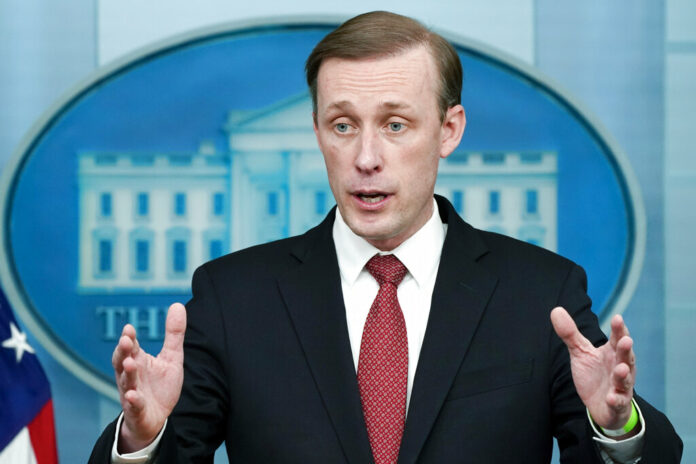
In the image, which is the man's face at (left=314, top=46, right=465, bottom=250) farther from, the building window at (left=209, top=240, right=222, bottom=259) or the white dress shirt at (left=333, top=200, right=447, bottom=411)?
the building window at (left=209, top=240, right=222, bottom=259)

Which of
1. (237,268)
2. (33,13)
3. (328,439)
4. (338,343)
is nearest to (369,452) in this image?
(328,439)

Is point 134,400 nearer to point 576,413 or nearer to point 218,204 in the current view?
point 576,413

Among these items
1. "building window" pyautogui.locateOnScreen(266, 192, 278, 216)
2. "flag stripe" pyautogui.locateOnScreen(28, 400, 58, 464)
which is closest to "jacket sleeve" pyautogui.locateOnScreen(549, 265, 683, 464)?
"building window" pyautogui.locateOnScreen(266, 192, 278, 216)

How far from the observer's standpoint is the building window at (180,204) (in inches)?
104

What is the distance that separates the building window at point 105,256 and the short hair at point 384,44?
1.13m

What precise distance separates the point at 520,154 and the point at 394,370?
1.28 m

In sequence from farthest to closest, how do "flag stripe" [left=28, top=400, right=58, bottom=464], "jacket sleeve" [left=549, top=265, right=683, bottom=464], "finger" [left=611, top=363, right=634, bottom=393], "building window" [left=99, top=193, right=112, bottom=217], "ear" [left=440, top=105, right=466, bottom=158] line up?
"building window" [left=99, top=193, right=112, bottom=217], "flag stripe" [left=28, top=400, right=58, bottom=464], "ear" [left=440, top=105, right=466, bottom=158], "jacket sleeve" [left=549, top=265, right=683, bottom=464], "finger" [left=611, top=363, right=634, bottom=393]

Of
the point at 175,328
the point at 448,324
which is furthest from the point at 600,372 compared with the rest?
the point at 175,328

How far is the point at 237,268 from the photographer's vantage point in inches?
68.0

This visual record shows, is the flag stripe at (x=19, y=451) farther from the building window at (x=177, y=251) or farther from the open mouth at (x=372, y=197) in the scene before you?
the open mouth at (x=372, y=197)

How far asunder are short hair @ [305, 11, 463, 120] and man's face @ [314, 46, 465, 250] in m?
0.02

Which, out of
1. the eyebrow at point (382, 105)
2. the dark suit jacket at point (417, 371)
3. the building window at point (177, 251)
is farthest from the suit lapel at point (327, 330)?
the building window at point (177, 251)

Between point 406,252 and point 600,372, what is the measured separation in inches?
17.9

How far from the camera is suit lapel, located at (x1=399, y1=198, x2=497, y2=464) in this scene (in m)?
1.48
